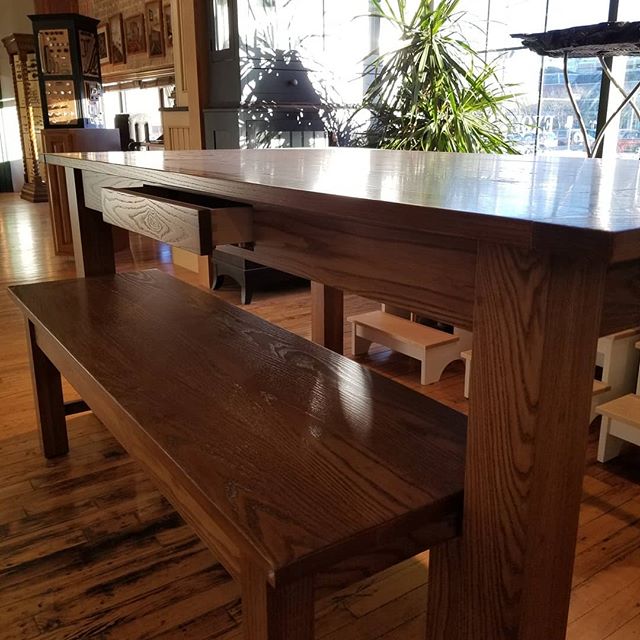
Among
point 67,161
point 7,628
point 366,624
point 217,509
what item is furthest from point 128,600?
point 67,161

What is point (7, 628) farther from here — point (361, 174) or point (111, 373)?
point (361, 174)

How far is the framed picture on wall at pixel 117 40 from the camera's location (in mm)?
9219

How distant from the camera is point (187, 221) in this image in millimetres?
1210

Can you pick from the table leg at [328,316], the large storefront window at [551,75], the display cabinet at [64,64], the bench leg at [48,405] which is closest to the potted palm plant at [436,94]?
the large storefront window at [551,75]

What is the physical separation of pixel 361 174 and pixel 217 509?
641mm

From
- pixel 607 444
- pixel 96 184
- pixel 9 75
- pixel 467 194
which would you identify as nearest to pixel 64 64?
pixel 96 184

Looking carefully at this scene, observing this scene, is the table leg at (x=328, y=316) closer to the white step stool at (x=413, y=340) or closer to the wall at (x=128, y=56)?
the white step stool at (x=413, y=340)

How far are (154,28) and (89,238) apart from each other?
7.08 m

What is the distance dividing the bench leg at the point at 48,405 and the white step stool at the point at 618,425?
1.60m

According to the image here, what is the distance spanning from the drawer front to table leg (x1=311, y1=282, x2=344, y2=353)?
0.68 meters

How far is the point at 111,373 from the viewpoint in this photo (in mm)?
Answer: 1291

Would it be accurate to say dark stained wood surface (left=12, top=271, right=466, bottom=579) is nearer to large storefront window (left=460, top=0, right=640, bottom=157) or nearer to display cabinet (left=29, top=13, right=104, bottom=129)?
large storefront window (left=460, top=0, right=640, bottom=157)

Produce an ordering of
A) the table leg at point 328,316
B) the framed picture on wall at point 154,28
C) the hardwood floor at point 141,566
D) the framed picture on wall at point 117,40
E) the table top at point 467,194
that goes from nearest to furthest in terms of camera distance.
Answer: the table top at point 467,194 < the hardwood floor at point 141,566 < the table leg at point 328,316 < the framed picture on wall at point 154,28 < the framed picture on wall at point 117,40

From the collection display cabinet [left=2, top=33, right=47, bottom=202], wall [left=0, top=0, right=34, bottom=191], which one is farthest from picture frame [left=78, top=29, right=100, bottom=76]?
wall [left=0, top=0, right=34, bottom=191]
